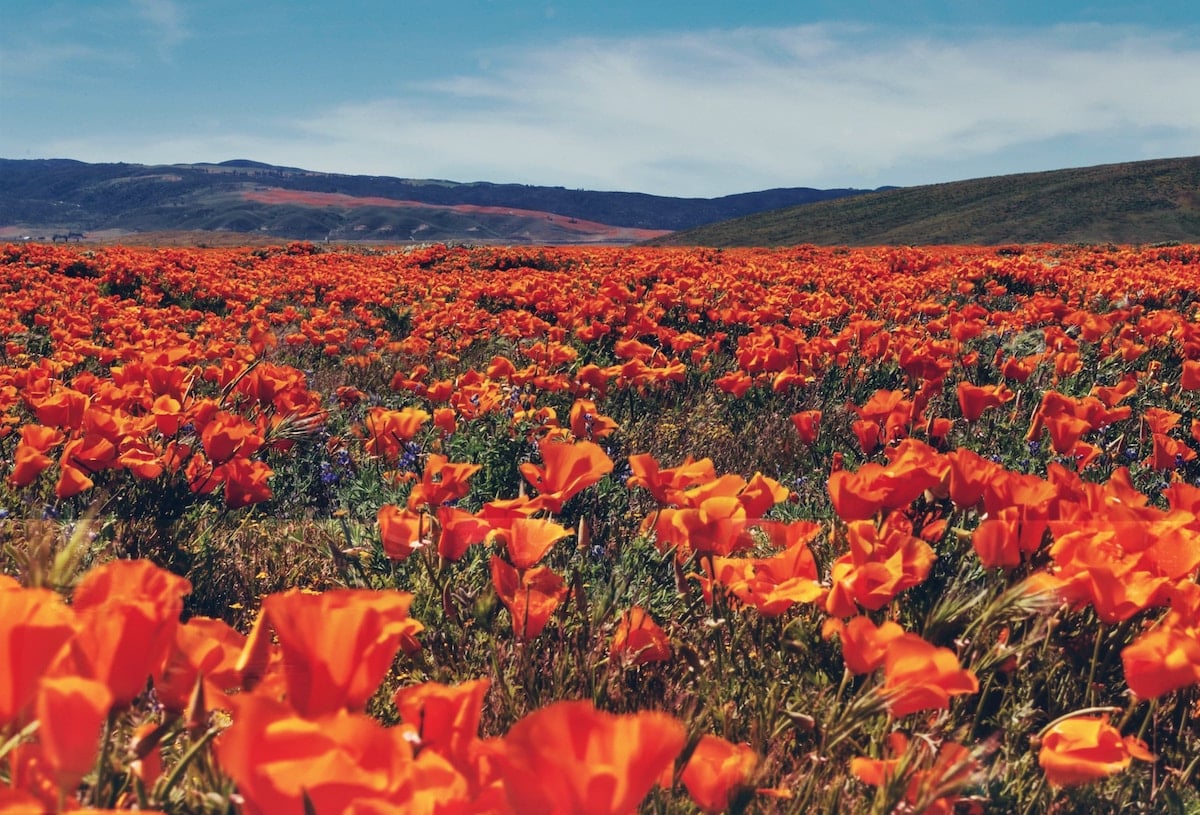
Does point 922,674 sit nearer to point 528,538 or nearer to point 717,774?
point 717,774

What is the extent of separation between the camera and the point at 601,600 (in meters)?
1.65

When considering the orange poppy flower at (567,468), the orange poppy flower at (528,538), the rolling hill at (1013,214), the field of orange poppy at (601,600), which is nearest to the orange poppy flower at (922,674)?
the field of orange poppy at (601,600)

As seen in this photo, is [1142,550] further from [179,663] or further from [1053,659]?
[179,663]

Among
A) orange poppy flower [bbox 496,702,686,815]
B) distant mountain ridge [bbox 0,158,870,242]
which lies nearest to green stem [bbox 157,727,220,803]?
orange poppy flower [bbox 496,702,686,815]

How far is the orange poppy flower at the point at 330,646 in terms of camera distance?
2.30 ft

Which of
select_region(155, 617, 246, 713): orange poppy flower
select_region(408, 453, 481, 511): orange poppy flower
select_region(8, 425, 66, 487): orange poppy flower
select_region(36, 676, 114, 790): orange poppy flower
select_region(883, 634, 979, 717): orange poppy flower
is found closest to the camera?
select_region(36, 676, 114, 790): orange poppy flower

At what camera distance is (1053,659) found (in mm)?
1777

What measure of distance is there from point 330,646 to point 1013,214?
2411 inches

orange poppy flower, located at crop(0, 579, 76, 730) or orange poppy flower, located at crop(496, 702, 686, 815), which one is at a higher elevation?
orange poppy flower, located at crop(0, 579, 76, 730)

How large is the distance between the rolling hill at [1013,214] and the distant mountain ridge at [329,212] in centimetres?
5522

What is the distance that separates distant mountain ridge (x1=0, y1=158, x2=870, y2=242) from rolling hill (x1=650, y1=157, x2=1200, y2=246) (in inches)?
2174

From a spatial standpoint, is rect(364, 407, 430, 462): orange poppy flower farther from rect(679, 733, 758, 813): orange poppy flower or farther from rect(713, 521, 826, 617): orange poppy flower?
rect(679, 733, 758, 813): orange poppy flower

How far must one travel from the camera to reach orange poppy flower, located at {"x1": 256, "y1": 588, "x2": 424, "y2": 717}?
2.30 ft

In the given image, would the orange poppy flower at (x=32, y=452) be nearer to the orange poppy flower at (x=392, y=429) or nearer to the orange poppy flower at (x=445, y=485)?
the orange poppy flower at (x=392, y=429)
